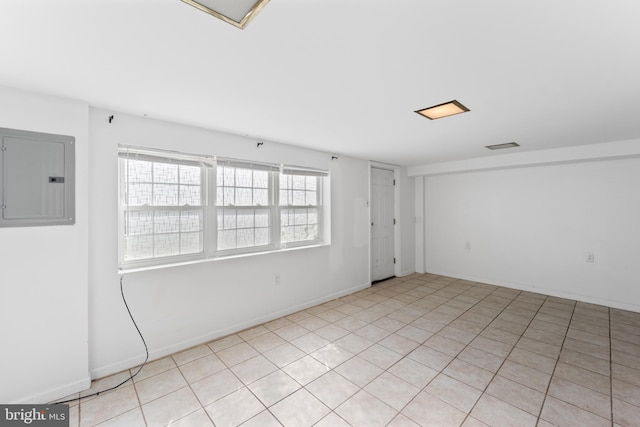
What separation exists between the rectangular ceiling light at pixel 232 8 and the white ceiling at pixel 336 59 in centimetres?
5

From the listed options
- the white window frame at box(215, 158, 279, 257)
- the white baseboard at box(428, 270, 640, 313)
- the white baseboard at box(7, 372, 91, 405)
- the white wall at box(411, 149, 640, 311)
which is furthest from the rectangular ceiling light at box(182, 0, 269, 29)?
the white baseboard at box(428, 270, 640, 313)

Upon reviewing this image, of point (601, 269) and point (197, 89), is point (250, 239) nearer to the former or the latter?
point (197, 89)

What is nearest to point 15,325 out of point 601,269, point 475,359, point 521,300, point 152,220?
point 152,220

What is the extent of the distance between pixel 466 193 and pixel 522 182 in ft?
2.93

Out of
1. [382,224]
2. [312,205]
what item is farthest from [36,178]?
[382,224]

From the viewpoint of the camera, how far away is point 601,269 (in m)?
3.92

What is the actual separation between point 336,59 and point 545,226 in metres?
4.71

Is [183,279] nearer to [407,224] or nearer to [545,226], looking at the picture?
[407,224]

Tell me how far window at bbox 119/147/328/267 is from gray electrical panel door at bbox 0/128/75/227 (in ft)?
1.27

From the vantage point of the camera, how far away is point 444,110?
7.72ft

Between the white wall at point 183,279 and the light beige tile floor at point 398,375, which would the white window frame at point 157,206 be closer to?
the white wall at point 183,279

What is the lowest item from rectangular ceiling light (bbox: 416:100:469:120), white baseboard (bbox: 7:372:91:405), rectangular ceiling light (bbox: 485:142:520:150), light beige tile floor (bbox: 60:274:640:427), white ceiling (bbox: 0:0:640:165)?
light beige tile floor (bbox: 60:274:640:427)

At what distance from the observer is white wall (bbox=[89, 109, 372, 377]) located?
228 cm

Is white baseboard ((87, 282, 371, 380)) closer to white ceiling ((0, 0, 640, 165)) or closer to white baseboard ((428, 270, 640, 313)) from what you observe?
white ceiling ((0, 0, 640, 165))
